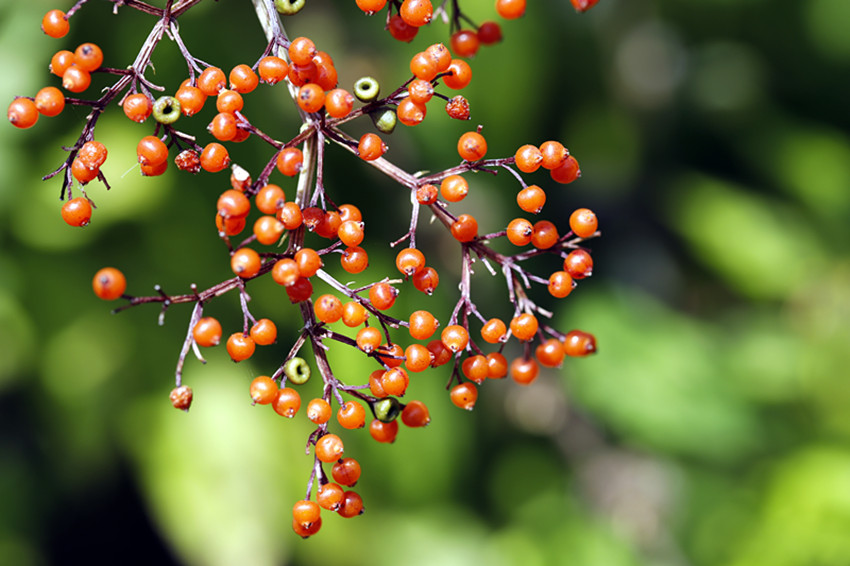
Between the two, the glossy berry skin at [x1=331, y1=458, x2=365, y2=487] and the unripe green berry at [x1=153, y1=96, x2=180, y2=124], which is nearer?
the unripe green berry at [x1=153, y1=96, x2=180, y2=124]

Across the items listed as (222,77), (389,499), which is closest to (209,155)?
(222,77)

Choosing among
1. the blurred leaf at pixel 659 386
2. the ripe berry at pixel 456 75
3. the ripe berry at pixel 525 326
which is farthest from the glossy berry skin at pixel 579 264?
the blurred leaf at pixel 659 386

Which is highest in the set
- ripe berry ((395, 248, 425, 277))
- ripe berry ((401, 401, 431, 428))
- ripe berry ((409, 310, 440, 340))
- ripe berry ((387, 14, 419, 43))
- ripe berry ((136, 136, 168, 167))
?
ripe berry ((387, 14, 419, 43))

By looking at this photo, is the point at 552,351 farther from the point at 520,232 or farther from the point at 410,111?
the point at 410,111

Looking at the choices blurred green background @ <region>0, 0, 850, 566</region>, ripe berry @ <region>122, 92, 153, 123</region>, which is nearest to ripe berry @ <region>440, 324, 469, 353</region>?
ripe berry @ <region>122, 92, 153, 123</region>

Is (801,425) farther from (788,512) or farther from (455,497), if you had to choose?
(455,497)

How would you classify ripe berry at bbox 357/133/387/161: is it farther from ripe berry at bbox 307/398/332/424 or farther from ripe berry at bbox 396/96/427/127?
ripe berry at bbox 307/398/332/424
